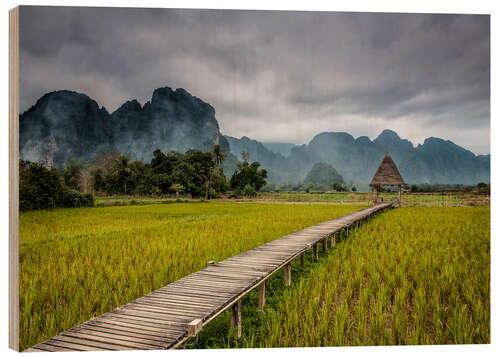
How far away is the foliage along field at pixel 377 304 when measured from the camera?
2.28 meters

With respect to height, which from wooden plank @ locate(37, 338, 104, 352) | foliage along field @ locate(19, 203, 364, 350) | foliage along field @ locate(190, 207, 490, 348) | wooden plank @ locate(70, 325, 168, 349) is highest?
wooden plank @ locate(70, 325, 168, 349)

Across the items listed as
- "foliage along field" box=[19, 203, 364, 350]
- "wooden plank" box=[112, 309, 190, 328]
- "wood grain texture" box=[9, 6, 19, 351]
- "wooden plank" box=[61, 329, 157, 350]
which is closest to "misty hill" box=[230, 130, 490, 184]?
"foliage along field" box=[19, 203, 364, 350]

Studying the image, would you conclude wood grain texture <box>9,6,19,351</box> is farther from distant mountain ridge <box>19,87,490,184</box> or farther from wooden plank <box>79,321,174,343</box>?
wooden plank <box>79,321,174,343</box>

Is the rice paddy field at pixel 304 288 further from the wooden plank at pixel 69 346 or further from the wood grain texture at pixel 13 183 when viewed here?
the wooden plank at pixel 69 346

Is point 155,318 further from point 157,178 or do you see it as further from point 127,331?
point 157,178

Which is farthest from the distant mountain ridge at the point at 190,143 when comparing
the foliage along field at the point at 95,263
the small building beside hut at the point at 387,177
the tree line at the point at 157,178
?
the foliage along field at the point at 95,263

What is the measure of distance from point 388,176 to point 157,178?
1336 cm

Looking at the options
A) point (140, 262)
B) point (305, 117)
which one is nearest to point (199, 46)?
point (140, 262)

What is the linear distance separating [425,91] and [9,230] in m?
5.20

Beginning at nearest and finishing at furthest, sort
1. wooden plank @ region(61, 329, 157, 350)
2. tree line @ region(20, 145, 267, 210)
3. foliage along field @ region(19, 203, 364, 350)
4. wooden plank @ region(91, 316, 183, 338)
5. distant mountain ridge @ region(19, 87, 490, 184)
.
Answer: wooden plank @ region(61, 329, 157, 350) → wooden plank @ region(91, 316, 183, 338) → foliage along field @ region(19, 203, 364, 350) → distant mountain ridge @ region(19, 87, 490, 184) → tree line @ region(20, 145, 267, 210)

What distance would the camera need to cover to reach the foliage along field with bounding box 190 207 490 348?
2.28 m

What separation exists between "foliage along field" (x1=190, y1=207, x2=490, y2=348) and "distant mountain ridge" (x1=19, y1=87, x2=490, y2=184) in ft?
3.89

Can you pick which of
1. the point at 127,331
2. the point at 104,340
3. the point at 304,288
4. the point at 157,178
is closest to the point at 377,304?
the point at 304,288
